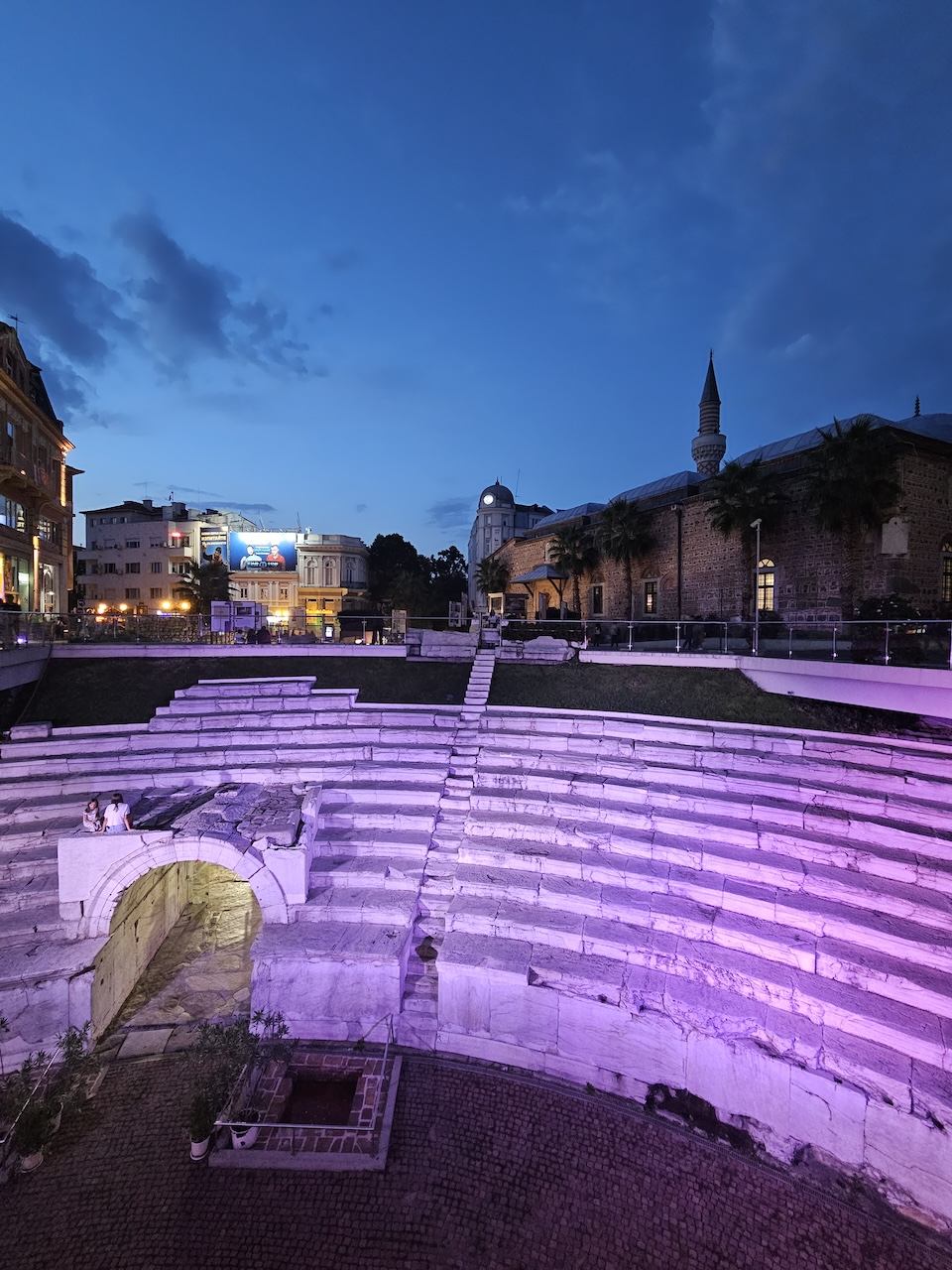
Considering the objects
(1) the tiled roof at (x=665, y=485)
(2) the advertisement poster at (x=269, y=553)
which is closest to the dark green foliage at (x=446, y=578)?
(2) the advertisement poster at (x=269, y=553)

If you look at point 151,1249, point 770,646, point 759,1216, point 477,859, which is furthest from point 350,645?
point 759,1216

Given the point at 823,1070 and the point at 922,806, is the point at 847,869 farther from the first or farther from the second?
the point at 823,1070

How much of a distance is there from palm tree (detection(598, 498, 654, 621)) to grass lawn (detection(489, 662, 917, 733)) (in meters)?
14.7

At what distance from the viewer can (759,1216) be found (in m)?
5.27

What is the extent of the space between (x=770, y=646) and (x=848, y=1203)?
9677 millimetres

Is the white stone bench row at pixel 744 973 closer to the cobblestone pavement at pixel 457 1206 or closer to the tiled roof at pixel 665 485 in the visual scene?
the cobblestone pavement at pixel 457 1206

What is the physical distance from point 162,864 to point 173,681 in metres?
8.76

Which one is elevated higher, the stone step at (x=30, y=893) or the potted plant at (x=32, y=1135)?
the stone step at (x=30, y=893)

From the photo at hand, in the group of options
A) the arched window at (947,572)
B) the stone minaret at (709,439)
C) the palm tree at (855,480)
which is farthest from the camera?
the stone minaret at (709,439)

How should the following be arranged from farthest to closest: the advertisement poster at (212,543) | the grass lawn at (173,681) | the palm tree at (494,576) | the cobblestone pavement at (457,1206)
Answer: the advertisement poster at (212,543), the palm tree at (494,576), the grass lawn at (173,681), the cobblestone pavement at (457,1206)

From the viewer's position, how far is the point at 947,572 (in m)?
21.2

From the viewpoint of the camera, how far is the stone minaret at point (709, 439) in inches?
1535

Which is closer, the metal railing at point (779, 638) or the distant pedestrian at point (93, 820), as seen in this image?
the distant pedestrian at point (93, 820)

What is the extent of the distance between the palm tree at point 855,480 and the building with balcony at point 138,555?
5052 centimetres
